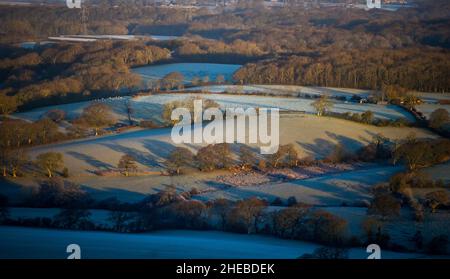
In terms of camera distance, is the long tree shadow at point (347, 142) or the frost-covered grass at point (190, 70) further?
the frost-covered grass at point (190, 70)

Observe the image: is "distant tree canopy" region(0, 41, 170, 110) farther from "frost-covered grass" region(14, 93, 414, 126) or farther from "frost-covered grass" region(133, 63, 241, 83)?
"frost-covered grass" region(14, 93, 414, 126)

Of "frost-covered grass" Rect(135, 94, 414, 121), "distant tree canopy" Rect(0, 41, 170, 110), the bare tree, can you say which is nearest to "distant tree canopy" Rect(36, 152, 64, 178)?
the bare tree

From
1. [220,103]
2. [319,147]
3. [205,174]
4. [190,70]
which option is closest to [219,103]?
[220,103]

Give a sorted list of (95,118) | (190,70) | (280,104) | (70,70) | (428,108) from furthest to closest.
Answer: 1. (190,70)
2. (70,70)
3. (280,104)
4. (428,108)
5. (95,118)

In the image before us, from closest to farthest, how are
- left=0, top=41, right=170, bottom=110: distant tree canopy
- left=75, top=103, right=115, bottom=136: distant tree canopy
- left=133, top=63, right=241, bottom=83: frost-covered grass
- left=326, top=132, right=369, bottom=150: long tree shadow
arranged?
left=326, top=132, right=369, bottom=150: long tree shadow → left=75, top=103, right=115, bottom=136: distant tree canopy → left=0, top=41, right=170, bottom=110: distant tree canopy → left=133, top=63, right=241, bottom=83: frost-covered grass

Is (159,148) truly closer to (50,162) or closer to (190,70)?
(50,162)

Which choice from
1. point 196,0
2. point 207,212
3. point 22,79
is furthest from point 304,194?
point 196,0

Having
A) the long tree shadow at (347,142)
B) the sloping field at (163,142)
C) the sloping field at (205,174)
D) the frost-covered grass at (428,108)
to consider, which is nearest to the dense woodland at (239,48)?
the frost-covered grass at (428,108)

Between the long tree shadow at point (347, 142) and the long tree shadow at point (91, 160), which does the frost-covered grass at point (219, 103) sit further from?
the long tree shadow at point (91, 160)
